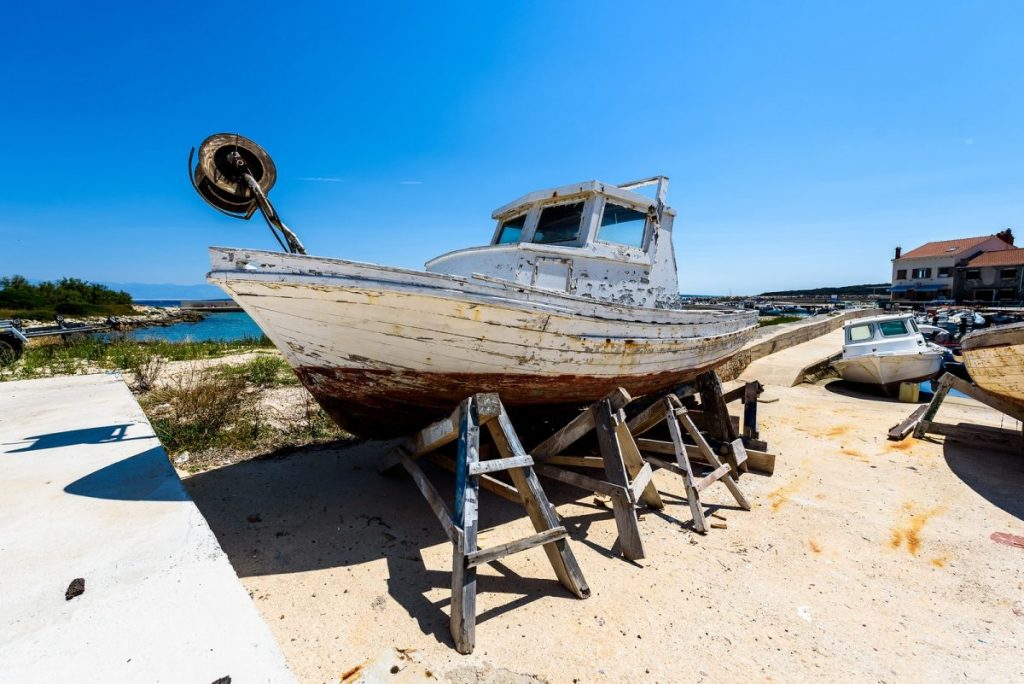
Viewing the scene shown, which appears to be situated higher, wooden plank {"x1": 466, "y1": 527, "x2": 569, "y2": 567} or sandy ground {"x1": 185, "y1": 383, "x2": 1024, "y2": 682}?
wooden plank {"x1": 466, "y1": 527, "x2": 569, "y2": 567}

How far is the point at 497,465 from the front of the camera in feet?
10.5

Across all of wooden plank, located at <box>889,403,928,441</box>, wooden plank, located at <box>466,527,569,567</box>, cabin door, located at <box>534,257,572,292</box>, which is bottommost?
wooden plank, located at <box>889,403,928,441</box>

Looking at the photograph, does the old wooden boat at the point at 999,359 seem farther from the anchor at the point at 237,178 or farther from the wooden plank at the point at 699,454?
the anchor at the point at 237,178

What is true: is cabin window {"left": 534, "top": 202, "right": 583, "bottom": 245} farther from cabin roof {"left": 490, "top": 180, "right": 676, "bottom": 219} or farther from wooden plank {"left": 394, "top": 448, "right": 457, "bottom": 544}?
wooden plank {"left": 394, "top": 448, "right": 457, "bottom": 544}

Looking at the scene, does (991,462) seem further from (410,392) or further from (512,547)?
(410,392)

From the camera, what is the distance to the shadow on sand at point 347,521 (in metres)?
3.31

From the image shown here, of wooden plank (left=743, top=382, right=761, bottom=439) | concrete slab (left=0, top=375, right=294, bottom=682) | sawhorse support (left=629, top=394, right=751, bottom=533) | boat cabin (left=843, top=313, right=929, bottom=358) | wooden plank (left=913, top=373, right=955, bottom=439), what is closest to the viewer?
concrete slab (left=0, top=375, right=294, bottom=682)

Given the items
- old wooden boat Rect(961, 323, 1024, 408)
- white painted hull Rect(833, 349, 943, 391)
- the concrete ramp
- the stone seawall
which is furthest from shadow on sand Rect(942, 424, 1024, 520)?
the concrete ramp

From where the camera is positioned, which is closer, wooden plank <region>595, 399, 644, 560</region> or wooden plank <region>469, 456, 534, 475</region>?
wooden plank <region>469, 456, 534, 475</region>

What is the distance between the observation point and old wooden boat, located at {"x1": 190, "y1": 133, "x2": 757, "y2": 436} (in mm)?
3342

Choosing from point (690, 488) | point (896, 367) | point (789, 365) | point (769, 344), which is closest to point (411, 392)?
point (690, 488)

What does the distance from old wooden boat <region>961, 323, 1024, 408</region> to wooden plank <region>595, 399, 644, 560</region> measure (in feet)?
17.2

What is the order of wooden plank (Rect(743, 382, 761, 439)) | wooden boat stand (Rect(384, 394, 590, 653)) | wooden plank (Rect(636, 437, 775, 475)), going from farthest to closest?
wooden plank (Rect(743, 382, 761, 439))
wooden plank (Rect(636, 437, 775, 475))
wooden boat stand (Rect(384, 394, 590, 653))

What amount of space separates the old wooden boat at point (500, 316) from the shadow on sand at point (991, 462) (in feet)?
11.2
